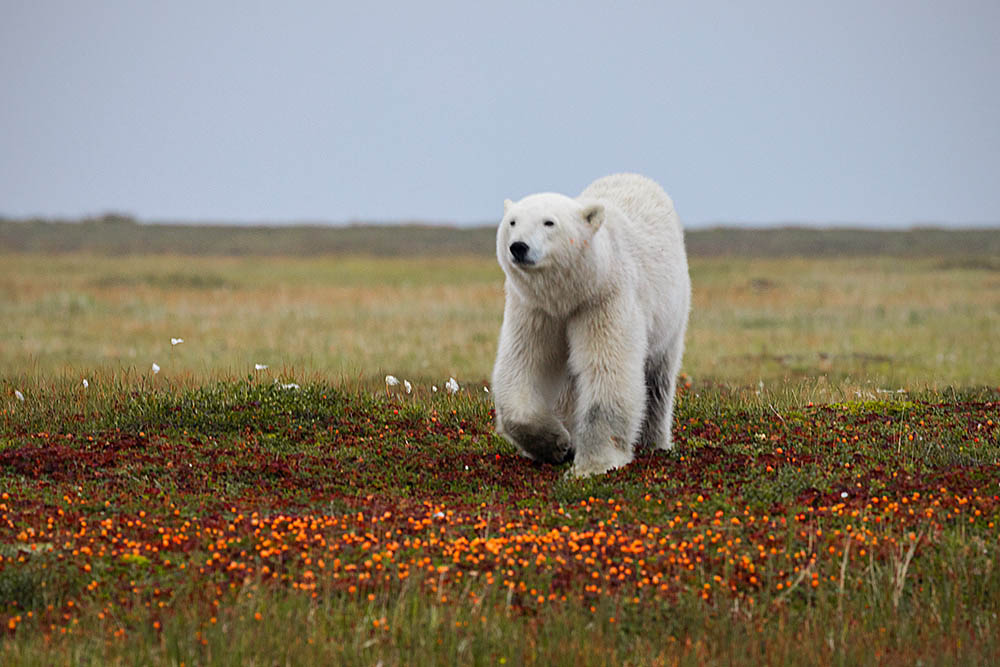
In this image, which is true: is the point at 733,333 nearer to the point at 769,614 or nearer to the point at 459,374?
the point at 459,374

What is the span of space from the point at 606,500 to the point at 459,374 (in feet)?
33.5

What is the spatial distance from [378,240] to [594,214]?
189 feet

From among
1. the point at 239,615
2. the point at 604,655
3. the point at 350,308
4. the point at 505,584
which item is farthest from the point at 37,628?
the point at 350,308

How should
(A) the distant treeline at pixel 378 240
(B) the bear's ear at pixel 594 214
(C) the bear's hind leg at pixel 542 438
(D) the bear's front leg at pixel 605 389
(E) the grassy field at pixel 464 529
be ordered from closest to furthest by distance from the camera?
(E) the grassy field at pixel 464 529, (B) the bear's ear at pixel 594 214, (D) the bear's front leg at pixel 605 389, (C) the bear's hind leg at pixel 542 438, (A) the distant treeline at pixel 378 240

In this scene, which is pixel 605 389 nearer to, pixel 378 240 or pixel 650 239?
pixel 650 239

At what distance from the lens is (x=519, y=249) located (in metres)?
8.73

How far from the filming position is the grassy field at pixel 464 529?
6.40 meters

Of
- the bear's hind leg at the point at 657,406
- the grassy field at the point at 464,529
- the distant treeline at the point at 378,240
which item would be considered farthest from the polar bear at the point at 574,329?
the distant treeline at the point at 378,240

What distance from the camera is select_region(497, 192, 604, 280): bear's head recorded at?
8789 mm

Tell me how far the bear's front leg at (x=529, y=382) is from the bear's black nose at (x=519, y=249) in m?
1.14

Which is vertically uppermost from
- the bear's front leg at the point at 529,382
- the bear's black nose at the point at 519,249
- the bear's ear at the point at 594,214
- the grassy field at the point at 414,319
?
the bear's ear at the point at 594,214

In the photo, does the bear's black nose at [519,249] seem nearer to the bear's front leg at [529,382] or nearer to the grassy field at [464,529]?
the bear's front leg at [529,382]

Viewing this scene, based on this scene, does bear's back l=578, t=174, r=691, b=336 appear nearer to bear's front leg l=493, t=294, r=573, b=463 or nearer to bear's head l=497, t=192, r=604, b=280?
bear's head l=497, t=192, r=604, b=280

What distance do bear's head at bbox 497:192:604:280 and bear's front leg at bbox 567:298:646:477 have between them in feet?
2.27
